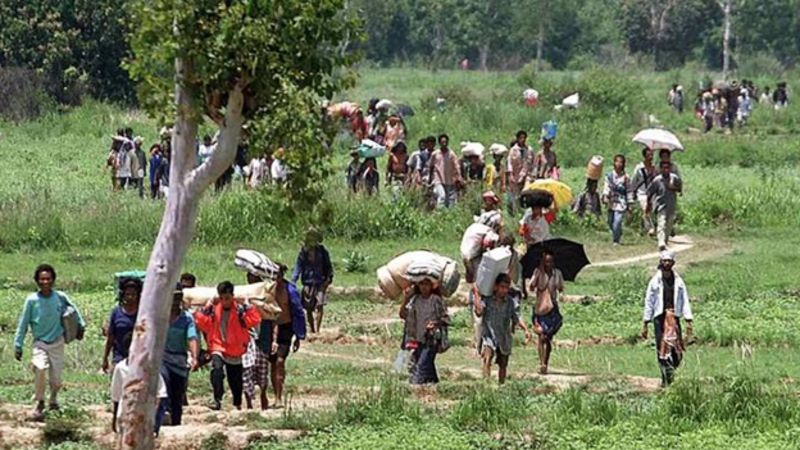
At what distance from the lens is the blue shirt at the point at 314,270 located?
21.8 m

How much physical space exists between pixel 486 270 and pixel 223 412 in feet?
11.7

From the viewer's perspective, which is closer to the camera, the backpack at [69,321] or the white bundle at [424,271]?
the backpack at [69,321]

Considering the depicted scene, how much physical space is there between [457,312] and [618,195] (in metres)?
6.04

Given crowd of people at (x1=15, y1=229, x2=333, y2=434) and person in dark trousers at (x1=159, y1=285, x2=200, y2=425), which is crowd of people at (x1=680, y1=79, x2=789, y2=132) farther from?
person in dark trousers at (x1=159, y1=285, x2=200, y2=425)

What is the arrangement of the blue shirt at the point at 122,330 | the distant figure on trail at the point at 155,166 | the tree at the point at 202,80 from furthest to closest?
the distant figure on trail at the point at 155,166, the blue shirt at the point at 122,330, the tree at the point at 202,80

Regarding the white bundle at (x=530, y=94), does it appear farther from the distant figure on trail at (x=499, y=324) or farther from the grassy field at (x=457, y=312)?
the distant figure on trail at (x=499, y=324)

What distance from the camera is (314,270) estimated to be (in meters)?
21.9

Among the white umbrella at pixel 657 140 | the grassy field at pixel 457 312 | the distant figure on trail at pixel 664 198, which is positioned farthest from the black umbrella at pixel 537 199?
the white umbrella at pixel 657 140

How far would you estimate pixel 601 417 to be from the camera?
51.3 ft

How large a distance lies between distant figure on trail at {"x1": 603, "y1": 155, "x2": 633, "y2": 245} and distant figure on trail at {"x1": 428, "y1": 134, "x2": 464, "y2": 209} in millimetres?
2732

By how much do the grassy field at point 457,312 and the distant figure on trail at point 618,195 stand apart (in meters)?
0.46

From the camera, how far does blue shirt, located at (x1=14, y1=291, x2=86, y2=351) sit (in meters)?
16.4

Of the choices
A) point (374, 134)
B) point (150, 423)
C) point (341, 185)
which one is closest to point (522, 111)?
point (374, 134)

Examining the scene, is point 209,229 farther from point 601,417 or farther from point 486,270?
point 601,417
